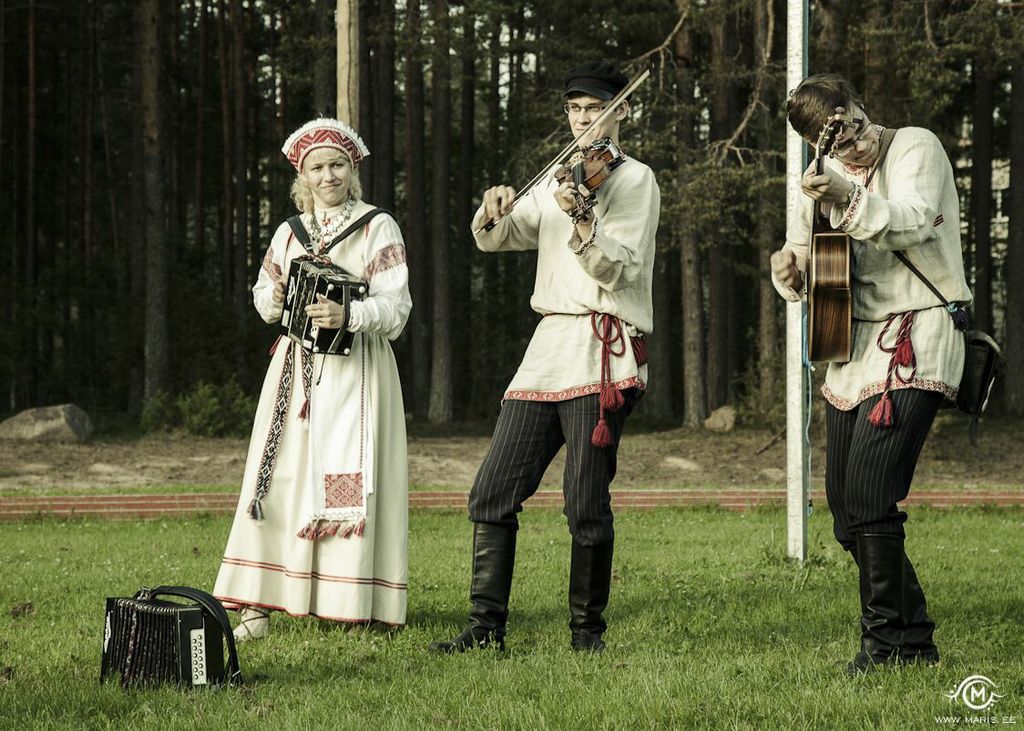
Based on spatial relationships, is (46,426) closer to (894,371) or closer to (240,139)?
(240,139)

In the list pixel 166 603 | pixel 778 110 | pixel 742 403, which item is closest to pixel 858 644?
pixel 166 603

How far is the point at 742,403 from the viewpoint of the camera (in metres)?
19.2

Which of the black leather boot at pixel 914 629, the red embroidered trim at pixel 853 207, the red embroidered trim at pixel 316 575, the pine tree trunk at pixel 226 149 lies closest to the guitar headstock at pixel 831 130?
the red embroidered trim at pixel 853 207

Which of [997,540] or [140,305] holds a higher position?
[140,305]

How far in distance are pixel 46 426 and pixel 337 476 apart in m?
13.0

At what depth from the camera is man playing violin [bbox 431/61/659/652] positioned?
198 inches

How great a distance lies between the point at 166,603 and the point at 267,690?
446 millimetres

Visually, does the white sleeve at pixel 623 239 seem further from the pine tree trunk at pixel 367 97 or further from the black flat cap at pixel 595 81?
the pine tree trunk at pixel 367 97

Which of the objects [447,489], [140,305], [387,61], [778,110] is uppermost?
[387,61]

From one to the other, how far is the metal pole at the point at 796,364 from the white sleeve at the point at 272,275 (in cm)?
276

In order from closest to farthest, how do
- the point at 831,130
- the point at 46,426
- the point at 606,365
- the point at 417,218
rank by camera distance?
the point at 831,130 → the point at 606,365 → the point at 46,426 → the point at 417,218

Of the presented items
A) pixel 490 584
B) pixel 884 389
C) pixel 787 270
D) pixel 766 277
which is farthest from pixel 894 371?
pixel 766 277

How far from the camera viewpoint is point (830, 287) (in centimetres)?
458

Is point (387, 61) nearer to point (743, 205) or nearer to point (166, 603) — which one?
point (743, 205)
